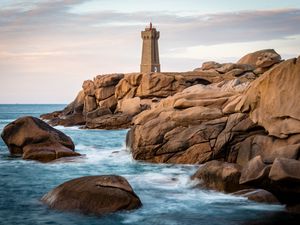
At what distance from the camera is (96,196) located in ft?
40.7

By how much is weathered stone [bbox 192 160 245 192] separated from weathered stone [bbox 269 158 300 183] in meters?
3.28

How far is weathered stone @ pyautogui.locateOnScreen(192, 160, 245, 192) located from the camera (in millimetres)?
14398

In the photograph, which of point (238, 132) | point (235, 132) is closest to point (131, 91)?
point (235, 132)

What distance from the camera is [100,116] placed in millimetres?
Answer: 47406

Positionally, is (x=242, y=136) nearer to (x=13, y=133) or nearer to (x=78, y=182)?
(x=78, y=182)

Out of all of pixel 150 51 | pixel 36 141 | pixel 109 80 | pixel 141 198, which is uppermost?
pixel 150 51

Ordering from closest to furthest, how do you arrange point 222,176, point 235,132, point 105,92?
point 222,176 < point 235,132 < point 105,92

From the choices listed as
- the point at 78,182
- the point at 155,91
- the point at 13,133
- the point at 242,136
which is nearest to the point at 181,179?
the point at 242,136

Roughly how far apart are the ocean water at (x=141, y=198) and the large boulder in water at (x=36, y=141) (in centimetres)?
84

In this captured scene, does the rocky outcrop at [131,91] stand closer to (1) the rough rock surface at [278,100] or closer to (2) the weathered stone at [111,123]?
(2) the weathered stone at [111,123]

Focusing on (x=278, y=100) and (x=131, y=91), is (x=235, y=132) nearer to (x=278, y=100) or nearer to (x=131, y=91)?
(x=278, y=100)

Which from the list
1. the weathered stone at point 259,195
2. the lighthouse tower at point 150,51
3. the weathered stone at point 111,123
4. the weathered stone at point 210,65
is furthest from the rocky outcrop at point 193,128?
the lighthouse tower at point 150,51

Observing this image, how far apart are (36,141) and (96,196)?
12087 millimetres

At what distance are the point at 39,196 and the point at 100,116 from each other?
3263 cm
